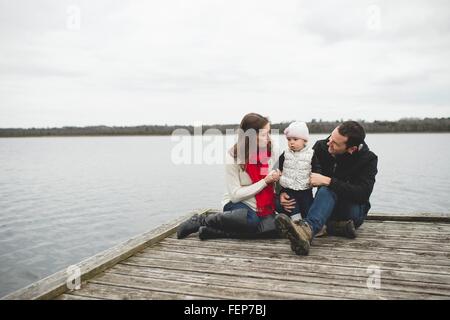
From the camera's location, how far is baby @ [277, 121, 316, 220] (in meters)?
4.17

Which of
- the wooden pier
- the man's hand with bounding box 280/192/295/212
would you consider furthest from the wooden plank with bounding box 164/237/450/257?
the man's hand with bounding box 280/192/295/212

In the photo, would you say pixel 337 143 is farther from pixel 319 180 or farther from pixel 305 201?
pixel 305 201

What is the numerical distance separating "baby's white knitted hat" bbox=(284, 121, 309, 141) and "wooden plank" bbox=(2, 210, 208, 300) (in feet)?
6.51

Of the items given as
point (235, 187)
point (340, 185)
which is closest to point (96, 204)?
point (235, 187)

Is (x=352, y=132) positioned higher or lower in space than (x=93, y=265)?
higher

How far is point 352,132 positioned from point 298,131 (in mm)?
579

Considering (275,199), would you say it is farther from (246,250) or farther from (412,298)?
(412,298)

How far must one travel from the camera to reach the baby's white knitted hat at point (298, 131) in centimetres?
414

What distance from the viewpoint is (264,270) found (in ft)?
11.2

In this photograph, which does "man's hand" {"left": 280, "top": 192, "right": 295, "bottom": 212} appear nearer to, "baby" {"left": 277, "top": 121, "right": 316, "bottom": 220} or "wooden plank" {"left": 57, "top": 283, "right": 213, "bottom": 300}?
"baby" {"left": 277, "top": 121, "right": 316, "bottom": 220}

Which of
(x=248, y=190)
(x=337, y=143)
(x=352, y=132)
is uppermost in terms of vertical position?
(x=352, y=132)

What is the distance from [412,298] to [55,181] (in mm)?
22127
